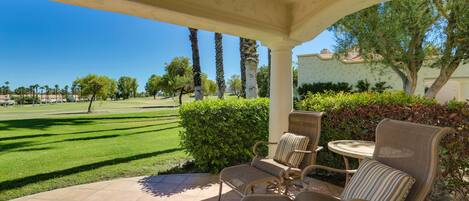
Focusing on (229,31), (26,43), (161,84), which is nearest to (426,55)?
(229,31)

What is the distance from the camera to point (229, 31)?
4.04 metres

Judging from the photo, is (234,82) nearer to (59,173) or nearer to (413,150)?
(59,173)

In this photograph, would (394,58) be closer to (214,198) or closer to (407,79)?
(407,79)

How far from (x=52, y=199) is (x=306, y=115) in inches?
140

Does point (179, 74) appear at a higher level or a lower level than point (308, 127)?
higher

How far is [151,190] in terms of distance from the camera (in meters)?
4.17

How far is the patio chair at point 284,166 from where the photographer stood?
10.3ft

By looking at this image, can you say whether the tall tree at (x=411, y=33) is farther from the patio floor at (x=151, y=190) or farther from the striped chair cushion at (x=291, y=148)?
the striped chair cushion at (x=291, y=148)

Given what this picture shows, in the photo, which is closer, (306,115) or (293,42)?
(306,115)

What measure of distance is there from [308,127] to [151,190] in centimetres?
240

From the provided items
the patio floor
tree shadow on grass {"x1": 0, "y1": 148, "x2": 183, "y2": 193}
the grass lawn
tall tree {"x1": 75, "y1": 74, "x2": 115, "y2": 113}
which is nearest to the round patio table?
the patio floor

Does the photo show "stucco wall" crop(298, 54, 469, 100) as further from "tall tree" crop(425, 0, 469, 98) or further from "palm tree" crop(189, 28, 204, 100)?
"palm tree" crop(189, 28, 204, 100)

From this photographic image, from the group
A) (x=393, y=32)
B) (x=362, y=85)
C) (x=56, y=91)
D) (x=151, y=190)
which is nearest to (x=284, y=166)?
(x=151, y=190)

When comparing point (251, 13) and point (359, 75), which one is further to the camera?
point (359, 75)
